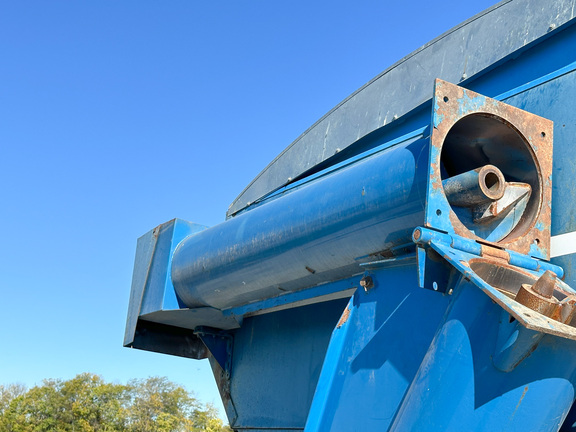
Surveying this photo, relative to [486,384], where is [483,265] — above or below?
above

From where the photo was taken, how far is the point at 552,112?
8.14 feet

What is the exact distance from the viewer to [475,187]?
Result: 214cm

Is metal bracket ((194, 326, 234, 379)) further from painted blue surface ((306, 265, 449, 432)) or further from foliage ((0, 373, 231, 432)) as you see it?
foliage ((0, 373, 231, 432))

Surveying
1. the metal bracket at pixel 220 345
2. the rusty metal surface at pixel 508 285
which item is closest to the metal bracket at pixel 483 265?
the rusty metal surface at pixel 508 285

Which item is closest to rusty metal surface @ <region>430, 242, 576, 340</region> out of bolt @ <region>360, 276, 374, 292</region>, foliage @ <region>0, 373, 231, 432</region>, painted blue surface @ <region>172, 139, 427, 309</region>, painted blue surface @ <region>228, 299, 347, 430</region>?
painted blue surface @ <region>172, 139, 427, 309</region>

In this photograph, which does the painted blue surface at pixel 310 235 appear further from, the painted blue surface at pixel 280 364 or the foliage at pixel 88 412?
the foliage at pixel 88 412

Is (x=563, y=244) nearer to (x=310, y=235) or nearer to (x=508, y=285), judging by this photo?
(x=508, y=285)

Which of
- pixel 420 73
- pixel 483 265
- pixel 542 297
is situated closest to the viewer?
pixel 542 297

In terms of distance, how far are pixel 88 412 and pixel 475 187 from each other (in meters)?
37.5

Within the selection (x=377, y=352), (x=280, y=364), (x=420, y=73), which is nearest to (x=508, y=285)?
(x=377, y=352)

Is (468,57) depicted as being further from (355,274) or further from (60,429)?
(60,429)

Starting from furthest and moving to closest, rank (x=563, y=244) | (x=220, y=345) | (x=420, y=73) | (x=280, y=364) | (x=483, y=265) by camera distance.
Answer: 1. (x=220, y=345)
2. (x=280, y=364)
3. (x=420, y=73)
4. (x=563, y=244)
5. (x=483, y=265)

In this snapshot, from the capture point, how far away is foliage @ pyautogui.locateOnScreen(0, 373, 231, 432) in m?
36.2

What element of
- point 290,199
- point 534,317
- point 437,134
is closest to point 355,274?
point 290,199
